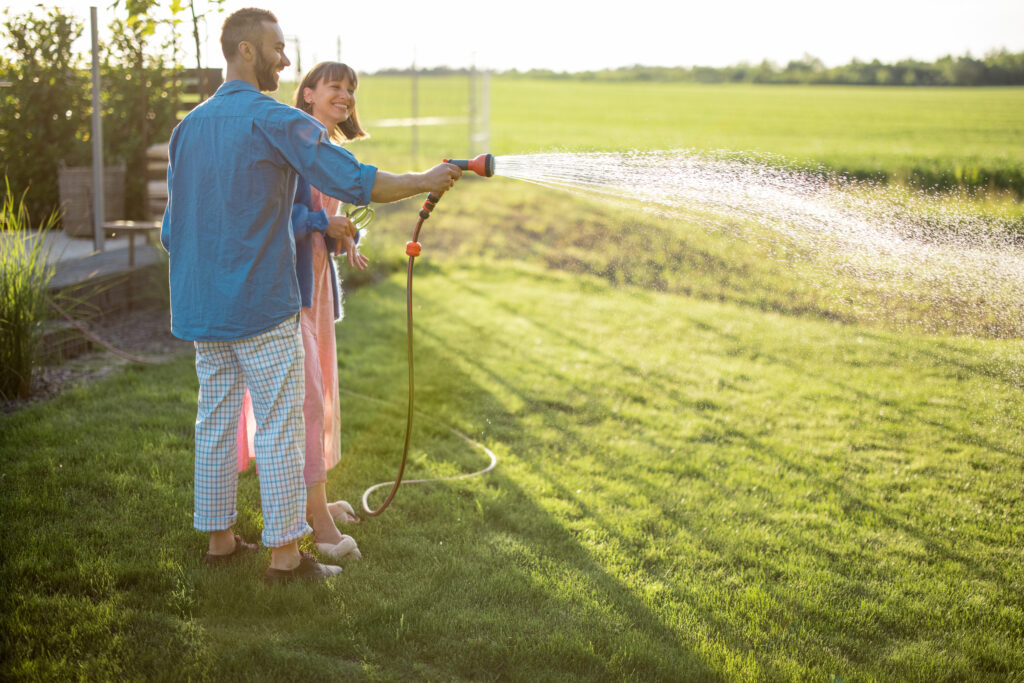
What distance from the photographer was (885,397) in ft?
17.4

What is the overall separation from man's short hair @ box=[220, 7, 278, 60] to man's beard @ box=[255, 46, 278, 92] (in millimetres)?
52

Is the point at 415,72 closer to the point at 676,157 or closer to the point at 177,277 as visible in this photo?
the point at 676,157

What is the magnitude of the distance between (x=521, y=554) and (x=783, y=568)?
1.14 metres

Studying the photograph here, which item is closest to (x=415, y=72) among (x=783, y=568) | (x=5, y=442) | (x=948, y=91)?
(x=5, y=442)

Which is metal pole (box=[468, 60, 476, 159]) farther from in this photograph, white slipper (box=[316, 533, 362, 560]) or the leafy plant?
white slipper (box=[316, 533, 362, 560])

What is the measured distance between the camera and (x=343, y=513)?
3.58m

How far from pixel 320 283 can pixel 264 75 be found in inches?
36.3

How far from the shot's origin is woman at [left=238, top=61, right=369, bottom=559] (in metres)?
3.10

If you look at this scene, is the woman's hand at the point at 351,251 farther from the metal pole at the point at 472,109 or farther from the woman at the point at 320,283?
the metal pole at the point at 472,109

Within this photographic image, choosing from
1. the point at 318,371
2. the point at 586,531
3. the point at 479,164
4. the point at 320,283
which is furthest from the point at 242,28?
the point at 586,531

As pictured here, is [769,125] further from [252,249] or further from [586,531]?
[252,249]

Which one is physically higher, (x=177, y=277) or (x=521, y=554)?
(x=177, y=277)

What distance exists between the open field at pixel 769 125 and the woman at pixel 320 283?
6.12 feet

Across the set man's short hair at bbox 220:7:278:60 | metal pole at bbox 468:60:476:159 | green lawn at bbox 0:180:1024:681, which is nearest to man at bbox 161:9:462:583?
man's short hair at bbox 220:7:278:60
